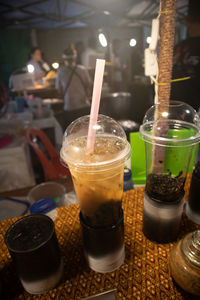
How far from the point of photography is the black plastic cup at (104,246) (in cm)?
79

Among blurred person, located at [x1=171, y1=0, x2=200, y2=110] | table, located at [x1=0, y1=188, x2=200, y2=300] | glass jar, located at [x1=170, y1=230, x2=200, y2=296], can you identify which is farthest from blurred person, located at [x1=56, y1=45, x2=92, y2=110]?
glass jar, located at [x1=170, y1=230, x2=200, y2=296]

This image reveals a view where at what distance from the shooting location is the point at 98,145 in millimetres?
826

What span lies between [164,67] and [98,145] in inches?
22.9

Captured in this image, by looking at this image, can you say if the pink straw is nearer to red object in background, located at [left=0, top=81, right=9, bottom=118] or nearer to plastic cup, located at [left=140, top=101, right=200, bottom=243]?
plastic cup, located at [left=140, top=101, right=200, bottom=243]

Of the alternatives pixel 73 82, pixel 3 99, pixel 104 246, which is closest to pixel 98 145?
pixel 104 246

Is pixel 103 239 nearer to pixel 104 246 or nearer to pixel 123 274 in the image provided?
pixel 104 246

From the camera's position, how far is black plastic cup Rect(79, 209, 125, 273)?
79cm

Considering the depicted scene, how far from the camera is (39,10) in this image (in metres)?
6.00

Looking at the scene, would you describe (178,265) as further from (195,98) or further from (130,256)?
(195,98)

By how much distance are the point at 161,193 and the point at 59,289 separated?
599 mm

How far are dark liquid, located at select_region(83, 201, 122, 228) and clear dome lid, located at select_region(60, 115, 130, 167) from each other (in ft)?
0.68

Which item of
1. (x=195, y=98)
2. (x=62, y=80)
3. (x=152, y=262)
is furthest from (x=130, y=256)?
(x=62, y=80)

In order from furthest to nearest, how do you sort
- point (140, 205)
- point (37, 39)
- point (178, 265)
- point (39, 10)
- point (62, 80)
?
point (37, 39)
point (39, 10)
point (62, 80)
point (140, 205)
point (178, 265)

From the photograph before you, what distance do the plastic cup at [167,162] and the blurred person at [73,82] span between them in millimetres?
2640
